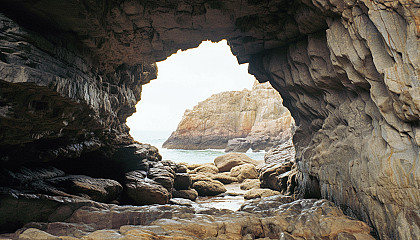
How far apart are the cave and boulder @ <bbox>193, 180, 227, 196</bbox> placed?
21.9ft

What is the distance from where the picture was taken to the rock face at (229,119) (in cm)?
5447

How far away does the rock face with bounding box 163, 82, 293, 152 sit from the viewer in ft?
179

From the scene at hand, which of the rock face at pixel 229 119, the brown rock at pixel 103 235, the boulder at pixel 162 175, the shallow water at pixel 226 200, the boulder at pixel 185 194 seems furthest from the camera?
the rock face at pixel 229 119

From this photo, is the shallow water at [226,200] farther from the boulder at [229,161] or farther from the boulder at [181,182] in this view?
the boulder at [229,161]

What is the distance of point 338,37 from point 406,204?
411 cm

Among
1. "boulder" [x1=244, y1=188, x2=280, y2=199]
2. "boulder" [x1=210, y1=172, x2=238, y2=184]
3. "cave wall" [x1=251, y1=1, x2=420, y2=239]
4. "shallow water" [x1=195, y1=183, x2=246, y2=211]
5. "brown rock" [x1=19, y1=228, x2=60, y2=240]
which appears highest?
"cave wall" [x1=251, y1=1, x2=420, y2=239]

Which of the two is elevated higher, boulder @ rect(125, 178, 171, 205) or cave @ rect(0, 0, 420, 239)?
cave @ rect(0, 0, 420, 239)

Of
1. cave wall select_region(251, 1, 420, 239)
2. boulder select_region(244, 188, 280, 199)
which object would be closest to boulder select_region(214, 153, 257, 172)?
boulder select_region(244, 188, 280, 199)

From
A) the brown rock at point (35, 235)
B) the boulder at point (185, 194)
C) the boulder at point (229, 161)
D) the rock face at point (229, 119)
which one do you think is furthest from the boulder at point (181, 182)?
the rock face at point (229, 119)

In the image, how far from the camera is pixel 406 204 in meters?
4.59

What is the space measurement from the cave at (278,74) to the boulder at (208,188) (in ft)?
21.9

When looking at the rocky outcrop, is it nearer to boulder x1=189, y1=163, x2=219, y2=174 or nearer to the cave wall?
the cave wall

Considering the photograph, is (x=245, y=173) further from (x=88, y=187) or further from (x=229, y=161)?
(x=88, y=187)

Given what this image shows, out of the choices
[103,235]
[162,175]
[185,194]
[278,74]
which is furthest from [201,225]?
[185,194]
